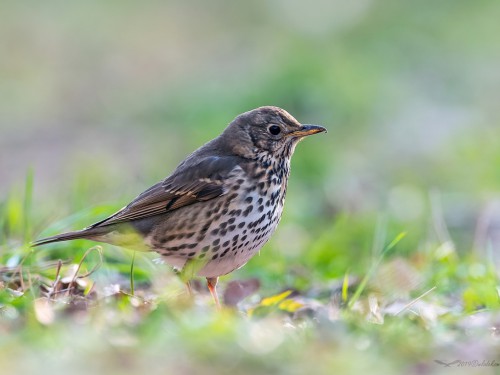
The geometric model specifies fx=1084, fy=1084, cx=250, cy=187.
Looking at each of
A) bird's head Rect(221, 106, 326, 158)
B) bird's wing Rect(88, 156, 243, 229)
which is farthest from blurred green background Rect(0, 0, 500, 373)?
bird's head Rect(221, 106, 326, 158)

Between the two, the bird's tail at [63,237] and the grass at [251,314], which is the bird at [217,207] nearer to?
the bird's tail at [63,237]

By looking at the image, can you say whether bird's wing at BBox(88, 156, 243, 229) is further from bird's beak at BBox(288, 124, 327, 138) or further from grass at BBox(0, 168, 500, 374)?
bird's beak at BBox(288, 124, 327, 138)

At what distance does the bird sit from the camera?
613 centimetres

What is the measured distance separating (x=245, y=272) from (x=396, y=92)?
8.82m

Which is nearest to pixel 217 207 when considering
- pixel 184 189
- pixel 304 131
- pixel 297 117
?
pixel 184 189

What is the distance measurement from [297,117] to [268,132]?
6.94 meters

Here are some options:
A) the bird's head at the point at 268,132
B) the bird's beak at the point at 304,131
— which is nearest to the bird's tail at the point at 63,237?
the bird's head at the point at 268,132

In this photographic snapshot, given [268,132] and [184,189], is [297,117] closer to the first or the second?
[268,132]

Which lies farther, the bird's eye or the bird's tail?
the bird's eye

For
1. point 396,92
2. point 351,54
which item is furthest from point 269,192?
point 351,54

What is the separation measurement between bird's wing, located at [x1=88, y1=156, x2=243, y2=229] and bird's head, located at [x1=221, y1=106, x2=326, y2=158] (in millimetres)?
187

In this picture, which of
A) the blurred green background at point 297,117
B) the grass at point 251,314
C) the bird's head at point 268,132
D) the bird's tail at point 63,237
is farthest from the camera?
the blurred green background at point 297,117

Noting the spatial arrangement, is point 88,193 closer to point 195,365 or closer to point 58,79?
point 195,365

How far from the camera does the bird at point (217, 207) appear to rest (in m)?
6.13
